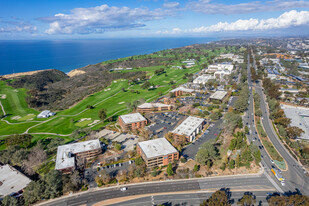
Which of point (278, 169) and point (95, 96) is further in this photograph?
point (95, 96)

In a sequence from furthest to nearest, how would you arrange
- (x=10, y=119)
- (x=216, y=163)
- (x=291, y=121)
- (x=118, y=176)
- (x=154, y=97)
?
(x=154, y=97) < (x=10, y=119) < (x=291, y=121) < (x=216, y=163) < (x=118, y=176)

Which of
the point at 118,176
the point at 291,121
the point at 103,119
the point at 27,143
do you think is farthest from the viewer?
the point at 103,119

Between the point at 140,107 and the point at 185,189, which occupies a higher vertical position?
the point at 140,107

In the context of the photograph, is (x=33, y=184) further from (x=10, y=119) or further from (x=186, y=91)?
(x=186, y=91)

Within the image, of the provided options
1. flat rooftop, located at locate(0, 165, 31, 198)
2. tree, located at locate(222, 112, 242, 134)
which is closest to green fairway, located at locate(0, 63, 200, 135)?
flat rooftop, located at locate(0, 165, 31, 198)

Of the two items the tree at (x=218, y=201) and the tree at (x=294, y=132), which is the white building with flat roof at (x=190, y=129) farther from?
the tree at (x=294, y=132)

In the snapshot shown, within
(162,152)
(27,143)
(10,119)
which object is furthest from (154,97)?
(10,119)
